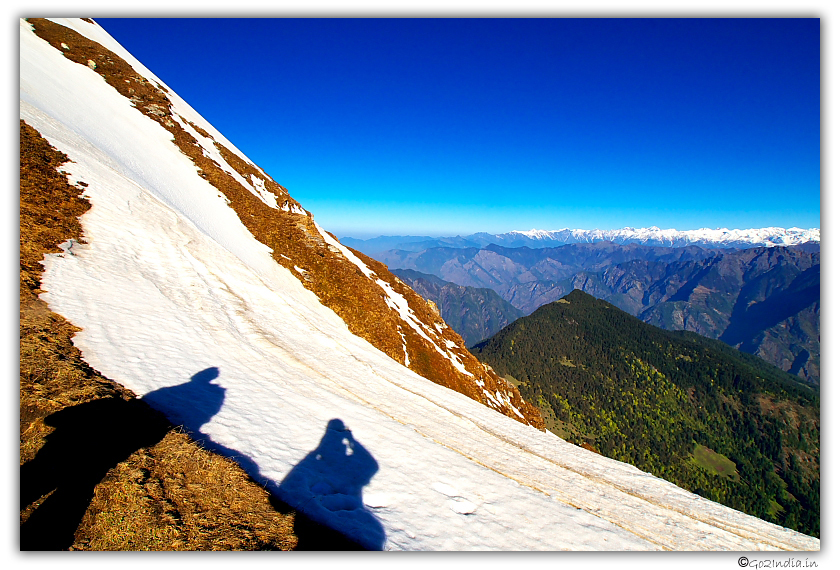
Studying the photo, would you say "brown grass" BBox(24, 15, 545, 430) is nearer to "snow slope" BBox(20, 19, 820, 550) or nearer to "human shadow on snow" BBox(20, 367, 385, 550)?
"snow slope" BBox(20, 19, 820, 550)

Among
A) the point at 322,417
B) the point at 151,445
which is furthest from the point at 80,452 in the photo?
the point at 322,417

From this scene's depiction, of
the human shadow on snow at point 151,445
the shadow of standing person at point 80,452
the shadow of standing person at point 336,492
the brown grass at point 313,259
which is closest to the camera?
the shadow of standing person at point 80,452

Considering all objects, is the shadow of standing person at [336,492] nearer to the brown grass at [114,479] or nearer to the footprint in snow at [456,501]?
the brown grass at [114,479]

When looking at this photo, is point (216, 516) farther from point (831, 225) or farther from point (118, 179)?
point (118, 179)

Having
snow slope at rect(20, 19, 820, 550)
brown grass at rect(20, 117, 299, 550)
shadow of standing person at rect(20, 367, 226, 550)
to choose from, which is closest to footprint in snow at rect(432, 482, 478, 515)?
snow slope at rect(20, 19, 820, 550)

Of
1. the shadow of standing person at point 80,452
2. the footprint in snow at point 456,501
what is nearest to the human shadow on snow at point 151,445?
the shadow of standing person at point 80,452
